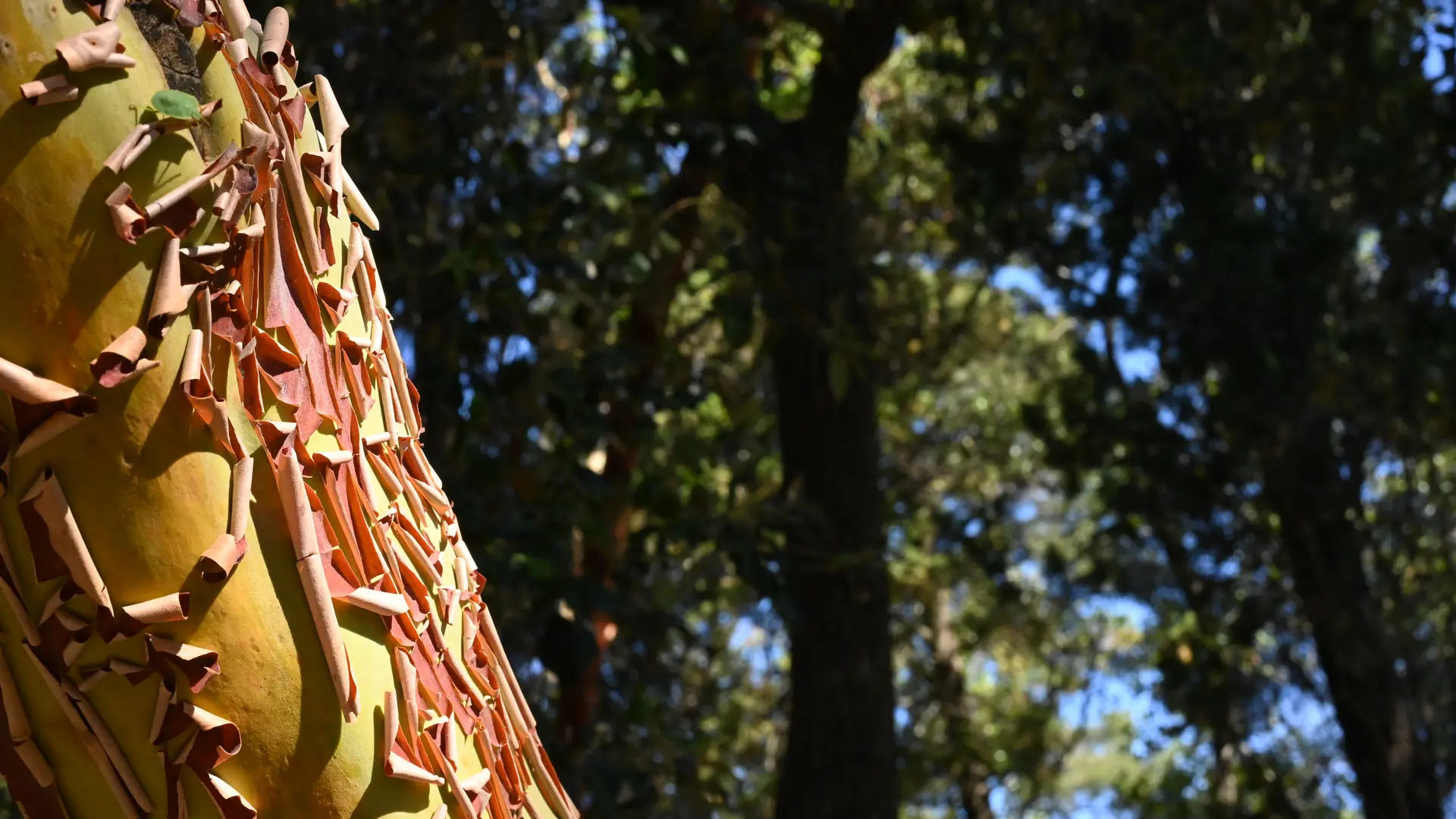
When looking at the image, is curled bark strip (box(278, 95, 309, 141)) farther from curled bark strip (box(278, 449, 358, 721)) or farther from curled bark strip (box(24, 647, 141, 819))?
curled bark strip (box(24, 647, 141, 819))

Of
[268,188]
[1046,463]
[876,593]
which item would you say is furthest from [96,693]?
[1046,463]

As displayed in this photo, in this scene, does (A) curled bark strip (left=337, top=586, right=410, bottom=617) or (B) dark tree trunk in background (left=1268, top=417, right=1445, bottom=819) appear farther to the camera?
(B) dark tree trunk in background (left=1268, top=417, right=1445, bottom=819)

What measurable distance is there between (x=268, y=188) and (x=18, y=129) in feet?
0.49

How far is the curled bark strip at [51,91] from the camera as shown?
72 centimetres

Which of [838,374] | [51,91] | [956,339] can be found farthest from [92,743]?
[956,339]

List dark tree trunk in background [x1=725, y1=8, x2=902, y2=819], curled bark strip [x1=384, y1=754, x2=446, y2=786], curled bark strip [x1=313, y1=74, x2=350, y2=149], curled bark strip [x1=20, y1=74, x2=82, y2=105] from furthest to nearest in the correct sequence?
dark tree trunk in background [x1=725, y1=8, x2=902, y2=819]
curled bark strip [x1=313, y1=74, x2=350, y2=149]
curled bark strip [x1=384, y1=754, x2=446, y2=786]
curled bark strip [x1=20, y1=74, x2=82, y2=105]

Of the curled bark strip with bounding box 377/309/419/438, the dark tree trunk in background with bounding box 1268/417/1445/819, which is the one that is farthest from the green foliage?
the curled bark strip with bounding box 377/309/419/438

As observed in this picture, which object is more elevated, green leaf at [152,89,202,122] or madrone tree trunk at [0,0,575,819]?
green leaf at [152,89,202,122]

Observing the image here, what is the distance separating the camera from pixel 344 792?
0.80m

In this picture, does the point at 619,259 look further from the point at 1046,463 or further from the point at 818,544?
the point at 1046,463

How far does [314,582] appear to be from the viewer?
0.79 meters

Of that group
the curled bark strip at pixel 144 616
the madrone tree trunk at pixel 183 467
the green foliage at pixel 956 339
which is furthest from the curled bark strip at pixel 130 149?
the green foliage at pixel 956 339

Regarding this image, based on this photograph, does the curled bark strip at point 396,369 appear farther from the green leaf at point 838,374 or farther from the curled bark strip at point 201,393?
the green leaf at point 838,374

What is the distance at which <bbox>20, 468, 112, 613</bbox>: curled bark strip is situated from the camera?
73cm
